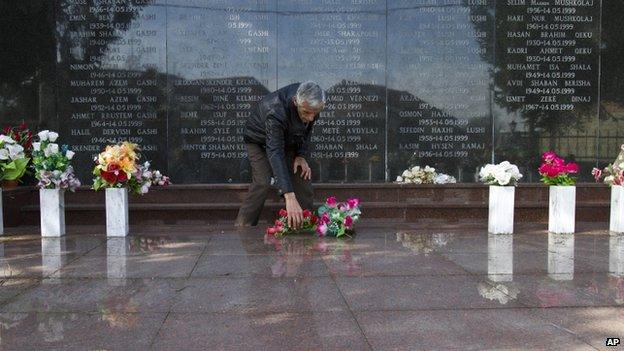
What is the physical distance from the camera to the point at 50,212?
690 cm

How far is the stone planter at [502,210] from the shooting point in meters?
7.12

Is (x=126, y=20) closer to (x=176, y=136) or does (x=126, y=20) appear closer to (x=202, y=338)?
(x=176, y=136)

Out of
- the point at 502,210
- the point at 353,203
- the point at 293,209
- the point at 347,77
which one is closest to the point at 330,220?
the point at 353,203

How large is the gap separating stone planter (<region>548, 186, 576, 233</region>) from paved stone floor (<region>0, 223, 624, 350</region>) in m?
0.47

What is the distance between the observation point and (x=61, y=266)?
17.1 feet

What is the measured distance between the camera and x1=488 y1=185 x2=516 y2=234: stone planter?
280 inches

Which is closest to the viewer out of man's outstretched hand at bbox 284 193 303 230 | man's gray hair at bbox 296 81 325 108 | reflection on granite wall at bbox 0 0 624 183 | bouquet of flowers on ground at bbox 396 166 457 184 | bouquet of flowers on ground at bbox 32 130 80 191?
man's gray hair at bbox 296 81 325 108

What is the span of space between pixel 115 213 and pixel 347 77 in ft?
13.7

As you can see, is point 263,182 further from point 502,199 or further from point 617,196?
point 617,196

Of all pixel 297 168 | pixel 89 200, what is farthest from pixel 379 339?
pixel 89 200

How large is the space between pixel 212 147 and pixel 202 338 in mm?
5914

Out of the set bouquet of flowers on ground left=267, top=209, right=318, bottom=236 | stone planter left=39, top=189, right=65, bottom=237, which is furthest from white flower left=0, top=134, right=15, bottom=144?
bouquet of flowers on ground left=267, top=209, right=318, bottom=236

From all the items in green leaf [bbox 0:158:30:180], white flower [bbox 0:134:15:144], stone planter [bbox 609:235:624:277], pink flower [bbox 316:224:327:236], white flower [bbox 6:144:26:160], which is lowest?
stone planter [bbox 609:235:624:277]

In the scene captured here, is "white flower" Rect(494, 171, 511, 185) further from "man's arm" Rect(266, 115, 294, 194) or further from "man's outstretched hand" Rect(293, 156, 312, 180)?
"man's arm" Rect(266, 115, 294, 194)
